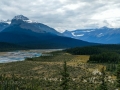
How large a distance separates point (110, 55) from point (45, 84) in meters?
90.5

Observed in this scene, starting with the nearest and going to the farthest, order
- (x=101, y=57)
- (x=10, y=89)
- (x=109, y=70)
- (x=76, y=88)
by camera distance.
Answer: (x=10, y=89), (x=76, y=88), (x=109, y=70), (x=101, y=57)

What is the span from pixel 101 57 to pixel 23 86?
295 feet

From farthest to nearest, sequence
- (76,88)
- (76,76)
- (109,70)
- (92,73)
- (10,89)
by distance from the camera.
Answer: (109,70)
(92,73)
(76,76)
(76,88)
(10,89)

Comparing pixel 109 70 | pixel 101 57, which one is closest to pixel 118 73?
pixel 109 70

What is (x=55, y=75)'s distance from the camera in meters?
97.9

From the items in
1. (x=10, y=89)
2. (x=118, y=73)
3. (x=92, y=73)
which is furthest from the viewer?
(x=92, y=73)

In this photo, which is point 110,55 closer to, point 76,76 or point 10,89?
point 76,76

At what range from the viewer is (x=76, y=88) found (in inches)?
2864

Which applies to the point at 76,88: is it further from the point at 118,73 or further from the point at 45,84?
the point at 118,73

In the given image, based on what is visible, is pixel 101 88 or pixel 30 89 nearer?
pixel 101 88

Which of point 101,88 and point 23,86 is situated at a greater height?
point 101,88

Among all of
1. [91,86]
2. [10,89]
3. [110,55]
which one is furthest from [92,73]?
[110,55]

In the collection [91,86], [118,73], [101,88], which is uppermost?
[118,73]

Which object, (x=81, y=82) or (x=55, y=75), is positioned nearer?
(x=81, y=82)
